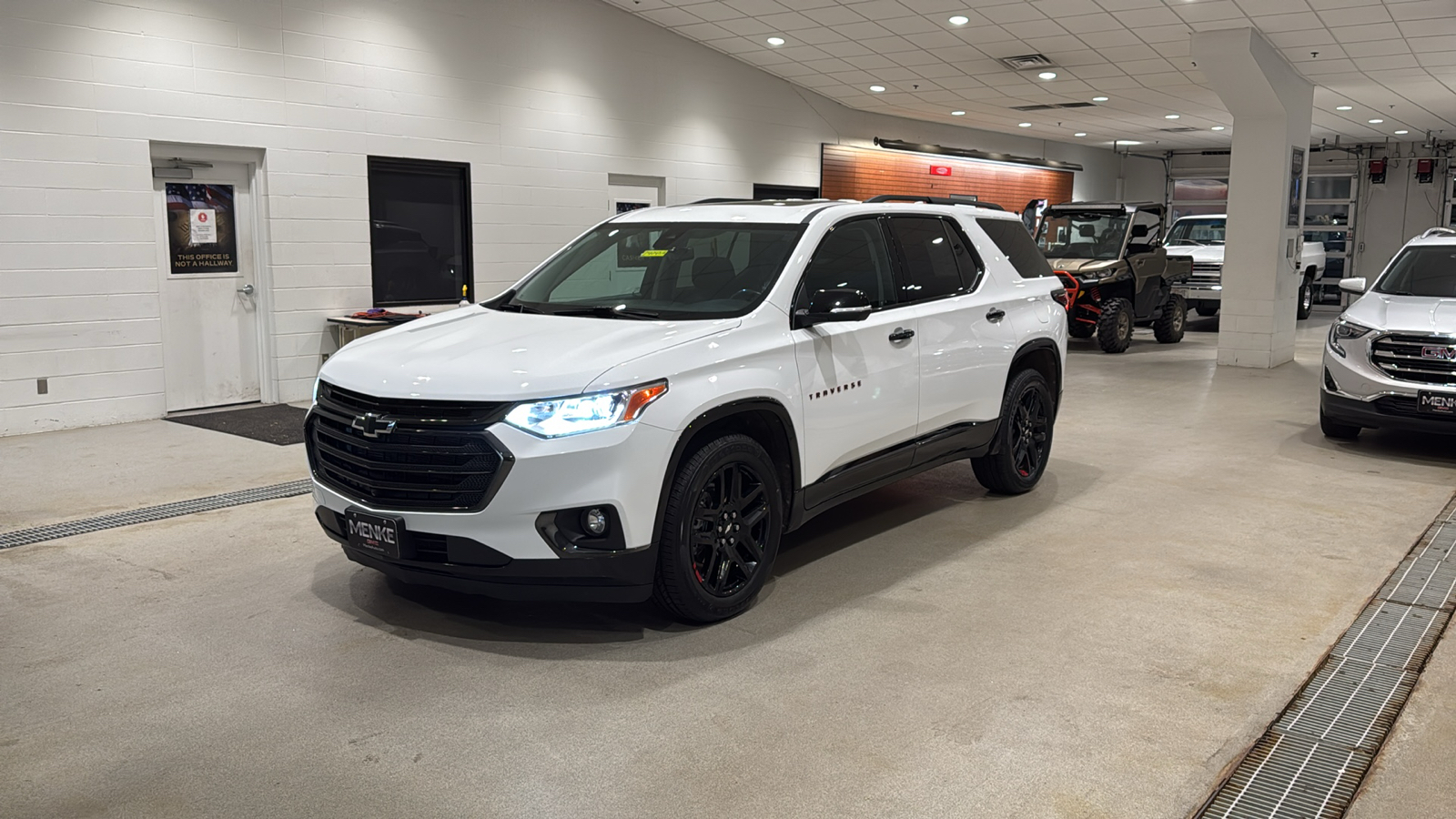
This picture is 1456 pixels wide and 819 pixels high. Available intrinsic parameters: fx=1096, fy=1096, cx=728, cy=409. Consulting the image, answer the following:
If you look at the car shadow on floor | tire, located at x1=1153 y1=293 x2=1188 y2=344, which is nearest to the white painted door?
the car shadow on floor

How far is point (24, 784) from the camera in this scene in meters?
2.94

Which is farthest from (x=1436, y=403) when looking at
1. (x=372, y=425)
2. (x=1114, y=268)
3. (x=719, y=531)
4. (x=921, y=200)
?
(x=1114, y=268)

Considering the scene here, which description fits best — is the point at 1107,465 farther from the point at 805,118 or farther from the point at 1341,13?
the point at 805,118

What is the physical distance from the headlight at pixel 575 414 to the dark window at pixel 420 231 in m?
7.38

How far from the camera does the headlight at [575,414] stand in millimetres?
3574

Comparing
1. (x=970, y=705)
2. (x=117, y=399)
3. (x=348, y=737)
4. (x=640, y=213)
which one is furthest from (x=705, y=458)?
(x=117, y=399)

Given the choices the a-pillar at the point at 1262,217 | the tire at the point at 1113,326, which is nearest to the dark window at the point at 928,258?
the a-pillar at the point at 1262,217

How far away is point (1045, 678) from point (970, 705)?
37cm

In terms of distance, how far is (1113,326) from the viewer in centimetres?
1413

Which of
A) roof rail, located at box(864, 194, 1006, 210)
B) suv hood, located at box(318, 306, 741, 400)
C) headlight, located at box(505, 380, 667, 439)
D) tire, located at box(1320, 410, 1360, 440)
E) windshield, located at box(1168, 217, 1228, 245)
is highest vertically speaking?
windshield, located at box(1168, 217, 1228, 245)

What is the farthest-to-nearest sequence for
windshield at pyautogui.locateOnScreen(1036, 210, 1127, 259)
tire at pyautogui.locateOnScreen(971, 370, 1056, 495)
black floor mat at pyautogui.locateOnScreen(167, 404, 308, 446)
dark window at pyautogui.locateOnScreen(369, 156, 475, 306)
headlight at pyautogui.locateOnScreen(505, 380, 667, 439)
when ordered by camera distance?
windshield at pyautogui.locateOnScreen(1036, 210, 1127, 259) → dark window at pyautogui.locateOnScreen(369, 156, 475, 306) → black floor mat at pyautogui.locateOnScreen(167, 404, 308, 446) → tire at pyautogui.locateOnScreen(971, 370, 1056, 495) → headlight at pyautogui.locateOnScreen(505, 380, 667, 439)

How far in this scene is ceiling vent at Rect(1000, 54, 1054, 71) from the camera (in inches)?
508

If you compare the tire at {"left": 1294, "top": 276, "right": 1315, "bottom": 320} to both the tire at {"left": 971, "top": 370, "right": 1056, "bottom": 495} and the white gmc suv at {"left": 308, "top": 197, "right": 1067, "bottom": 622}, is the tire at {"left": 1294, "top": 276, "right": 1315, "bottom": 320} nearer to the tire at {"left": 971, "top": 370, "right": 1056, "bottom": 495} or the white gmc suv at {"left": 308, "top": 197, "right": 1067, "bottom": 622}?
the tire at {"left": 971, "top": 370, "right": 1056, "bottom": 495}

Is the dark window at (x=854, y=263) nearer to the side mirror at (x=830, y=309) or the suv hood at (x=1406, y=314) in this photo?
the side mirror at (x=830, y=309)
